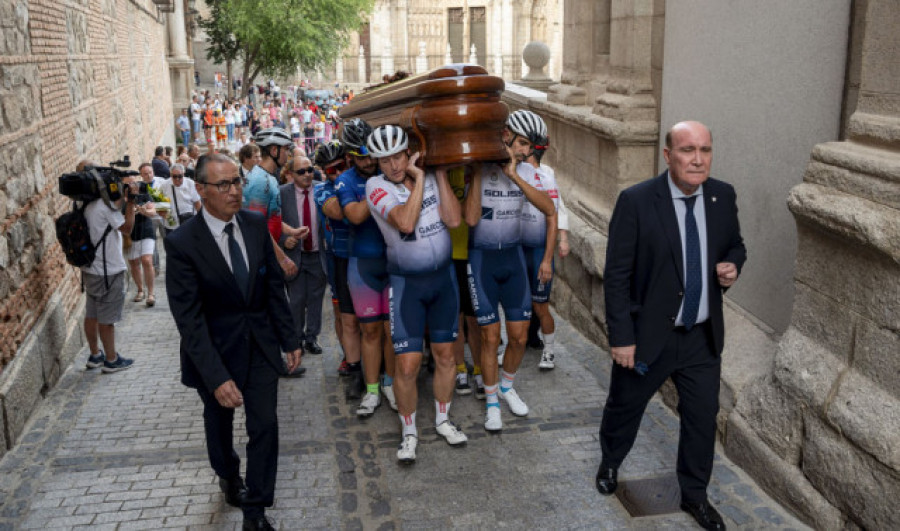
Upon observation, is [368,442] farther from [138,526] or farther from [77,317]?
[77,317]

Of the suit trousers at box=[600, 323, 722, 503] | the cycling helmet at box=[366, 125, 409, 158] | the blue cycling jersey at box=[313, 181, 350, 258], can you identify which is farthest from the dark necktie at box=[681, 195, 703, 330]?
the blue cycling jersey at box=[313, 181, 350, 258]

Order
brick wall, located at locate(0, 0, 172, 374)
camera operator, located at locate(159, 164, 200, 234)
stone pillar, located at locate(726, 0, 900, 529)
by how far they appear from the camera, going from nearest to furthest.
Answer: stone pillar, located at locate(726, 0, 900, 529) → brick wall, located at locate(0, 0, 172, 374) → camera operator, located at locate(159, 164, 200, 234)

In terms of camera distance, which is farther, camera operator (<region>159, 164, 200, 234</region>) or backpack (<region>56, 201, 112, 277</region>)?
camera operator (<region>159, 164, 200, 234</region>)

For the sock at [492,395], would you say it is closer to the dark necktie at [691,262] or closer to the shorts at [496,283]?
the shorts at [496,283]

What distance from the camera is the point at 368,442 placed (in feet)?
19.4

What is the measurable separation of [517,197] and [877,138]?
2.34 metres

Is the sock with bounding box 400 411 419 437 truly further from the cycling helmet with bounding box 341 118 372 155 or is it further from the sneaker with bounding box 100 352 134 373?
the sneaker with bounding box 100 352 134 373

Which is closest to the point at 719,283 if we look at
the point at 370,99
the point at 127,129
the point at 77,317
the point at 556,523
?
the point at 556,523

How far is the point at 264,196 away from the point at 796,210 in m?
4.15

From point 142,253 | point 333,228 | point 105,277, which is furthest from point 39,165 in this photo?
point 333,228

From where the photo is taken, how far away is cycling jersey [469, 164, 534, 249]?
5.86 metres

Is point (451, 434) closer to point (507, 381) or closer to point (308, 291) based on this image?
point (507, 381)

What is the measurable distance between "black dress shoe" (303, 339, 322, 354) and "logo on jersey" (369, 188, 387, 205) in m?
2.76

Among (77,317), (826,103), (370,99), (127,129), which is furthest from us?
(127,129)
